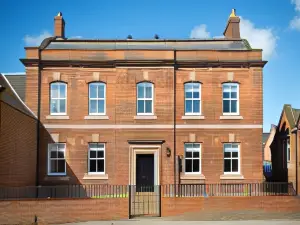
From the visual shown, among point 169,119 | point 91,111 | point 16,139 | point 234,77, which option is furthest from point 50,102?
point 234,77

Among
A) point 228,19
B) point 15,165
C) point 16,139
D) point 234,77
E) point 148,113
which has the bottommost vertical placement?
point 15,165

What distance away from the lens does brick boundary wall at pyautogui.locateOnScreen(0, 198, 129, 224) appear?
59.3 ft

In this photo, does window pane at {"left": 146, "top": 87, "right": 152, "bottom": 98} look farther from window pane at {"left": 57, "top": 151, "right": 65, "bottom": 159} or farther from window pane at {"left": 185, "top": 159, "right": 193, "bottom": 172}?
window pane at {"left": 57, "top": 151, "right": 65, "bottom": 159}

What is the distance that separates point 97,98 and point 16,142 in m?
6.04

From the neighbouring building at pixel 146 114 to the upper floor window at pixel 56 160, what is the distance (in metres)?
0.06

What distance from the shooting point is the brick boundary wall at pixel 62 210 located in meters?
18.1

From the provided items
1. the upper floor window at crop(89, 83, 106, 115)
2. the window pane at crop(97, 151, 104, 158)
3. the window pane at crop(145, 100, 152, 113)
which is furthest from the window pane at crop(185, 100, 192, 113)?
the window pane at crop(97, 151, 104, 158)

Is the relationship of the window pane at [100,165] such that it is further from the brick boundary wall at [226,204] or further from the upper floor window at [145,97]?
the brick boundary wall at [226,204]

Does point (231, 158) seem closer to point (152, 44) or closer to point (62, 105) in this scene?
point (152, 44)

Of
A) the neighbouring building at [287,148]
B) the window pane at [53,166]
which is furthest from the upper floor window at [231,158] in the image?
the window pane at [53,166]

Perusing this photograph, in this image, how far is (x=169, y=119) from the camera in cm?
2495

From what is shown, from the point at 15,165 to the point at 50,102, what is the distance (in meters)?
5.52

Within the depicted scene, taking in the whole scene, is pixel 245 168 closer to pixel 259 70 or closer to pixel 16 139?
pixel 259 70

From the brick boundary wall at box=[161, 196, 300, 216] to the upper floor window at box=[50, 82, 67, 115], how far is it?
368 inches
